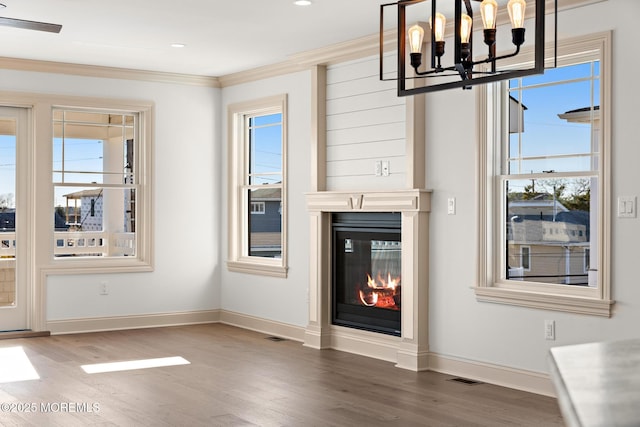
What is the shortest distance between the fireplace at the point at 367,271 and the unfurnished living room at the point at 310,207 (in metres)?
0.02

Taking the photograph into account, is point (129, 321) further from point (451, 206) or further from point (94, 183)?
point (451, 206)

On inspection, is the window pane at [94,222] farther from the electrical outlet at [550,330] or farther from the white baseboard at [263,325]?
the electrical outlet at [550,330]

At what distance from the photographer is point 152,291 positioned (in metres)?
8.15

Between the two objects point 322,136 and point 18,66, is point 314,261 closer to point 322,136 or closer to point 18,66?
point 322,136

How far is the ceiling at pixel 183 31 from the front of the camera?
17.7 ft

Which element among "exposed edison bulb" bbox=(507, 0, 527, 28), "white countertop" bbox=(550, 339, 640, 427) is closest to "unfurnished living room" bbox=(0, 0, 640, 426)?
"exposed edison bulb" bbox=(507, 0, 527, 28)

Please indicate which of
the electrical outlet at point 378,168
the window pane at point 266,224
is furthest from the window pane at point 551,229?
the window pane at point 266,224

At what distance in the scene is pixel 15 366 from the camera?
19.7ft

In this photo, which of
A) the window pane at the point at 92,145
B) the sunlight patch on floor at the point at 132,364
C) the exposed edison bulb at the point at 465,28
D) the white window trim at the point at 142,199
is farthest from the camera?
the white window trim at the point at 142,199

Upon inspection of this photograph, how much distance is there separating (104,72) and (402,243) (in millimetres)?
3700

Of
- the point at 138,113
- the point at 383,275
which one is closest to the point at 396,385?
the point at 383,275

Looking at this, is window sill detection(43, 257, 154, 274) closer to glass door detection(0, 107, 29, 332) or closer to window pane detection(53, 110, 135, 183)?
glass door detection(0, 107, 29, 332)

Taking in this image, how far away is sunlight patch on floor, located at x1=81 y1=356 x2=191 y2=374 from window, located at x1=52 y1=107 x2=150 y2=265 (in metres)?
1.96

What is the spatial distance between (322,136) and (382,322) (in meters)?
1.77
